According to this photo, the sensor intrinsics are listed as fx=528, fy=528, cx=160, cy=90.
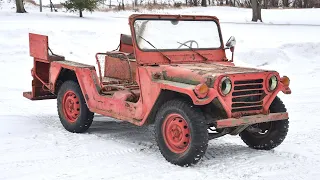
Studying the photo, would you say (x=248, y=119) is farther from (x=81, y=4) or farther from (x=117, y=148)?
(x=81, y=4)

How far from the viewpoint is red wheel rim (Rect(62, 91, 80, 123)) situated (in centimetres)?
769

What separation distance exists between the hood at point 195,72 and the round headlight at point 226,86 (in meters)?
0.09

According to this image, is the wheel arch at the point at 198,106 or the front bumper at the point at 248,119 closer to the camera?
the front bumper at the point at 248,119

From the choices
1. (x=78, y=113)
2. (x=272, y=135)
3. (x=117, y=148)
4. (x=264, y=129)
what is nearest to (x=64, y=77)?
(x=78, y=113)

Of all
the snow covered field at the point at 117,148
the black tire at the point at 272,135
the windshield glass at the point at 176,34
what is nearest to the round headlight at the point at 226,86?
the snow covered field at the point at 117,148

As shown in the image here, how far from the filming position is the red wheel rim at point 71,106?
7.69 metres

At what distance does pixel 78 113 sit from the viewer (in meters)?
7.67

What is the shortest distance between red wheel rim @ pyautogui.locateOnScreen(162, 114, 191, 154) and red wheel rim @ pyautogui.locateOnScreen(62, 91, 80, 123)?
202 centimetres

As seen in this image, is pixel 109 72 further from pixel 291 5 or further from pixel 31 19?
pixel 291 5

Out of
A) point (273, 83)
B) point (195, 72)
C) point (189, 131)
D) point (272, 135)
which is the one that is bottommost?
point (272, 135)

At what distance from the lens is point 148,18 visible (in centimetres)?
691

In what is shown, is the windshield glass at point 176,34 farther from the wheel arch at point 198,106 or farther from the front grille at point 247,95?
the front grille at point 247,95

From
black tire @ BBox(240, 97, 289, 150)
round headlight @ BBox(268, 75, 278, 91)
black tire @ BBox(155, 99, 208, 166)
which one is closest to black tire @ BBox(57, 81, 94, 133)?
black tire @ BBox(155, 99, 208, 166)

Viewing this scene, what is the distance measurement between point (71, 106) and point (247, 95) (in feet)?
9.44
